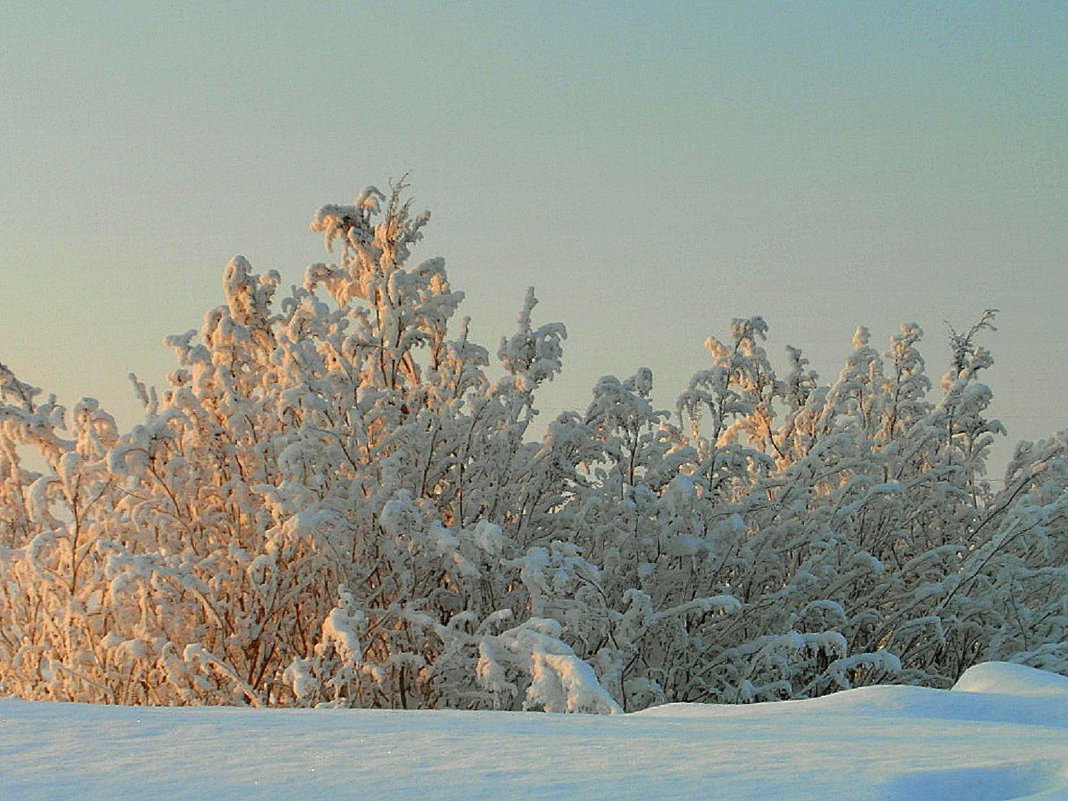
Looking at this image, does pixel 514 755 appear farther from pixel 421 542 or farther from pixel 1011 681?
pixel 421 542

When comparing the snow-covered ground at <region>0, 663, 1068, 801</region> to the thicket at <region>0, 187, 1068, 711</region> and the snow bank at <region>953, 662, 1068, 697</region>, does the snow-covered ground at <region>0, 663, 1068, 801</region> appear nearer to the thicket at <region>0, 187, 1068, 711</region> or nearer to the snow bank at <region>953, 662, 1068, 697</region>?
the snow bank at <region>953, 662, 1068, 697</region>

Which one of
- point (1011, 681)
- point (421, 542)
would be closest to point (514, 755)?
point (1011, 681)

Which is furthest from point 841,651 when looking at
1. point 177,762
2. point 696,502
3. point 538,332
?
point 177,762

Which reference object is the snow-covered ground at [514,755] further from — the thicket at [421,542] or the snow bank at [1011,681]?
the thicket at [421,542]

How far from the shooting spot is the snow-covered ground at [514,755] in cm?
288

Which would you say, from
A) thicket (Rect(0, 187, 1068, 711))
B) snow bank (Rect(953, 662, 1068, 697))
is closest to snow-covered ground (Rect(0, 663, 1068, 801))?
snow bank (Rect(953, 662, 1068, 697))

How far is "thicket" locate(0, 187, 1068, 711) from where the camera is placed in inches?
263

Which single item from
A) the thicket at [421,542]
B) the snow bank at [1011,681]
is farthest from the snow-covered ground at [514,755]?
the thicket at [421,542]

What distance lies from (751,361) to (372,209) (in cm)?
237

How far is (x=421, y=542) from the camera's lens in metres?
6.62

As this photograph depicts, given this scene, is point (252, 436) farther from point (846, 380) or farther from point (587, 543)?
point (846, 380)

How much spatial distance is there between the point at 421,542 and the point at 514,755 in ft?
11.5

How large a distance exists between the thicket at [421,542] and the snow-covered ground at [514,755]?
7.04ft

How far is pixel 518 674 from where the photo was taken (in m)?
6.63
